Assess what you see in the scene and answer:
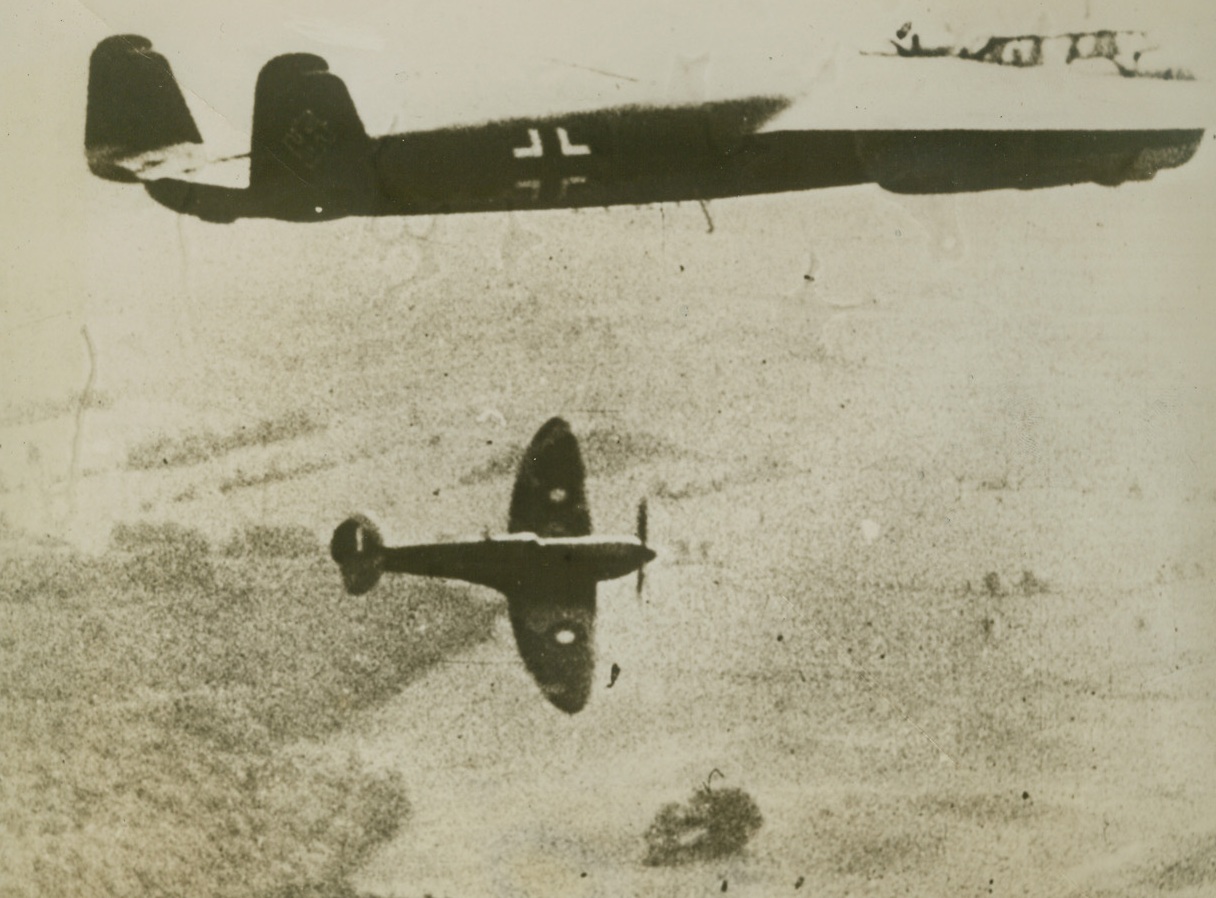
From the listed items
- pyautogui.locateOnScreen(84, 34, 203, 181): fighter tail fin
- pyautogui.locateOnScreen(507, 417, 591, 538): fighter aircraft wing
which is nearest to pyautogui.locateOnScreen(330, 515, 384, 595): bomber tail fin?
pyautogui.locateOnScreen(507, 417, 591, 538): fighter aircraft wing

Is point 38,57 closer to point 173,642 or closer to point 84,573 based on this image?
point 84,573

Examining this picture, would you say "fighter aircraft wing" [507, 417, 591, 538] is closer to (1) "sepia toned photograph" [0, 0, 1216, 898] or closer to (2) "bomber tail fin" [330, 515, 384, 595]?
(1) "sepia toned photograph" [0, 0, 1216, 898]

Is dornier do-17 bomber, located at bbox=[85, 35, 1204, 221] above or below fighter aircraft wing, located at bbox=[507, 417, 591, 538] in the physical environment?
above

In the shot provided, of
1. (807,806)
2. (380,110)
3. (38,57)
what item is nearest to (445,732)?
(807,806)

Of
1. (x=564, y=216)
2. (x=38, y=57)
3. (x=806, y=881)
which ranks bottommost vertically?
(x=806, y=881)

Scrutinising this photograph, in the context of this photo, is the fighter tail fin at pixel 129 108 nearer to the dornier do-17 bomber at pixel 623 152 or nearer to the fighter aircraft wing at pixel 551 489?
the dornier do-17 bomber at pixel 623 152

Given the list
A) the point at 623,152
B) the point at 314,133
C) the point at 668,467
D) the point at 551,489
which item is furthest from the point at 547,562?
the point at 314,133

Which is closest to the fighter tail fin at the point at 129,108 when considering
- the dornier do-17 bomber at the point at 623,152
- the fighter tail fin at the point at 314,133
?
the dornier do-17 bomber at the point at 623,152
